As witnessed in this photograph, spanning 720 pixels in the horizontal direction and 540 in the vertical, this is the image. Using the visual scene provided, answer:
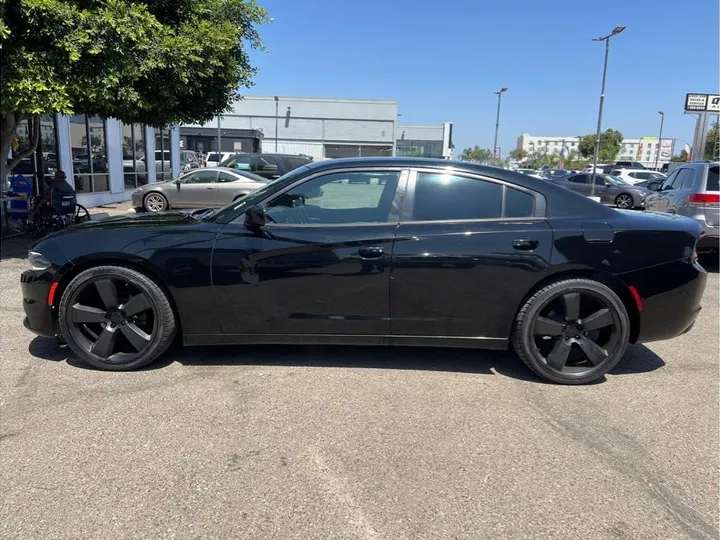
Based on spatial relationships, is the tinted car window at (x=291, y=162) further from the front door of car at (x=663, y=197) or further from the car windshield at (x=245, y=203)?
the car windshield at (x=245, y=203)

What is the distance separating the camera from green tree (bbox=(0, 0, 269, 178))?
6.90 metres

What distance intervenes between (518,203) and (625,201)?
67.8 ft

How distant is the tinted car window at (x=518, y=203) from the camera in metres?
3.84

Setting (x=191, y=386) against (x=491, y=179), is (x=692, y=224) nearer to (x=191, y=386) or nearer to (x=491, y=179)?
(x=491, y=179)

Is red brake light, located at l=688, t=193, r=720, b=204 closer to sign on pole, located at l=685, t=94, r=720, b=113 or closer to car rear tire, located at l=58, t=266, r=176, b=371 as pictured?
car rear tire, located at l=58, t=266, r=176, b=371

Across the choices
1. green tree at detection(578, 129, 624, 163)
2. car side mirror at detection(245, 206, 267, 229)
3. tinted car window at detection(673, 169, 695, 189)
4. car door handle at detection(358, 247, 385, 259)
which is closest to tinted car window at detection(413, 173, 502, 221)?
car door handle at detection(358, 247, 385, 259)

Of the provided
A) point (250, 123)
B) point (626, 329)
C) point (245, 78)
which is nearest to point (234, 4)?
point (245, 78)

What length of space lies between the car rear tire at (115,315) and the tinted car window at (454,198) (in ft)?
6.55

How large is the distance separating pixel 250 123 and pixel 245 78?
152 feet

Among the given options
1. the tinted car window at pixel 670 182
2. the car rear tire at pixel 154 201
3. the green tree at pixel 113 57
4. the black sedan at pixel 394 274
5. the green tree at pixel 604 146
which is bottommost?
the car rear tire at pixel 154 201

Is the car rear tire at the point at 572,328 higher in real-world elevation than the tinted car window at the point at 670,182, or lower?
lower

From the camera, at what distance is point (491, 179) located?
388cm

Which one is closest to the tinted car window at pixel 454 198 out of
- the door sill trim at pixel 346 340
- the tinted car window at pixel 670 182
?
the door sill trim at pixel 346 340

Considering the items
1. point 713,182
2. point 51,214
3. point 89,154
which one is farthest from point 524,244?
point 89,154
